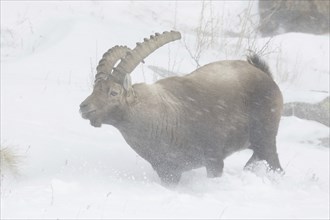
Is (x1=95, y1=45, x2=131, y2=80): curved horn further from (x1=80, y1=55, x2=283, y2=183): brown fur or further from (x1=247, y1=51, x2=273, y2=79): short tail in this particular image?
(x1=247, y1=51, x2=273, y2=79): short tail

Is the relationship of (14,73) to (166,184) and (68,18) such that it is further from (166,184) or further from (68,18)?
(166,184)

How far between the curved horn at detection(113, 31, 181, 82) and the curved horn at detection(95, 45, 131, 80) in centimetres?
9

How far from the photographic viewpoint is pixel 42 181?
564 centimetres

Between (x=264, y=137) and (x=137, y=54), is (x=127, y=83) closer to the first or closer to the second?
(x=137, y=54)

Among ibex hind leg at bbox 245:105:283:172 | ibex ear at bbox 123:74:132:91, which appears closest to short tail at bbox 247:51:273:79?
ibex hind leg at bbox 245:105:283:172

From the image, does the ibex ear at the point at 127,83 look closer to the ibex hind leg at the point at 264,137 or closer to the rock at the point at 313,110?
the ibex hind leg at the point at 264,137

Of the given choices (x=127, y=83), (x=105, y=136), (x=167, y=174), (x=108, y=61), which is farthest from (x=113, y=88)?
(x=105, y=136)

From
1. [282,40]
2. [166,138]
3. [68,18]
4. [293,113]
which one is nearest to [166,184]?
[166,138]

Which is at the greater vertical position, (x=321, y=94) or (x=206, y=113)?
(x=206, y=113)

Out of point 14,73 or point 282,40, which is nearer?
point 14,73

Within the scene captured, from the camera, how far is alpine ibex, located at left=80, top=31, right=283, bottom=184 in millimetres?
5855

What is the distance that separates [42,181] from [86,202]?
805 millimetres

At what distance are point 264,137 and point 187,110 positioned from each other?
98cm

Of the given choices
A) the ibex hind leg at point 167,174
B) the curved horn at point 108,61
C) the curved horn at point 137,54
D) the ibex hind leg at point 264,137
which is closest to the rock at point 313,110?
the ibex hind leg at point 264,137
